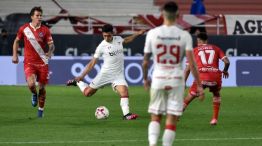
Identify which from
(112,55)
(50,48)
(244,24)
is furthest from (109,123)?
(244,24)

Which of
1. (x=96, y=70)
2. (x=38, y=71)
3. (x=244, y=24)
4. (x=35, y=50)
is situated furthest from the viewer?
(x=244, y=24)

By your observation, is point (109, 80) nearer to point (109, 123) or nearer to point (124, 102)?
point (124, 102)

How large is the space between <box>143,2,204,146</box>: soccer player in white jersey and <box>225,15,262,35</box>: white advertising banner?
2196 centimetres

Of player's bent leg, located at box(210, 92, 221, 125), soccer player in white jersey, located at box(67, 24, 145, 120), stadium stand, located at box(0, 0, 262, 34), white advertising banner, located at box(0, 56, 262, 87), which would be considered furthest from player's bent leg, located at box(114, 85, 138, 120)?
stadium stand, located at box(0, 0, 262, 34)

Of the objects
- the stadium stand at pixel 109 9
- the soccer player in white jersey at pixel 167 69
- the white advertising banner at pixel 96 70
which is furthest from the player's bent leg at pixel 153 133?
the stadium stand at pixel 109 9

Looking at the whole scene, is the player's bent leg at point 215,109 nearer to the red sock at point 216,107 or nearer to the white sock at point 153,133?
the red sock at point 216,107

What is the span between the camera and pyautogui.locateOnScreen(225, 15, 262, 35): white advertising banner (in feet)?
109

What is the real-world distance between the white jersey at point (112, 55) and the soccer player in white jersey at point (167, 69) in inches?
241

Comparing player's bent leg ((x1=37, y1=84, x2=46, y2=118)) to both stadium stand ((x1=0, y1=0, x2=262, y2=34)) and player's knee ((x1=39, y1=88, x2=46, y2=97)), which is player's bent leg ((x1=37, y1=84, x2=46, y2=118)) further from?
stadium stand ((x1=0, y1=0, x2=262, y2=34))

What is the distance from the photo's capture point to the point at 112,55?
1783 cm

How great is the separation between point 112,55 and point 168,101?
6.34 metres

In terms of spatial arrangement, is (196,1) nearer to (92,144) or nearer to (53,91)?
(53,91)

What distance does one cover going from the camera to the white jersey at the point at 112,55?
58.1 feet

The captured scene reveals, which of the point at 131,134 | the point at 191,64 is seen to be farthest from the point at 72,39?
the point at 191,64
